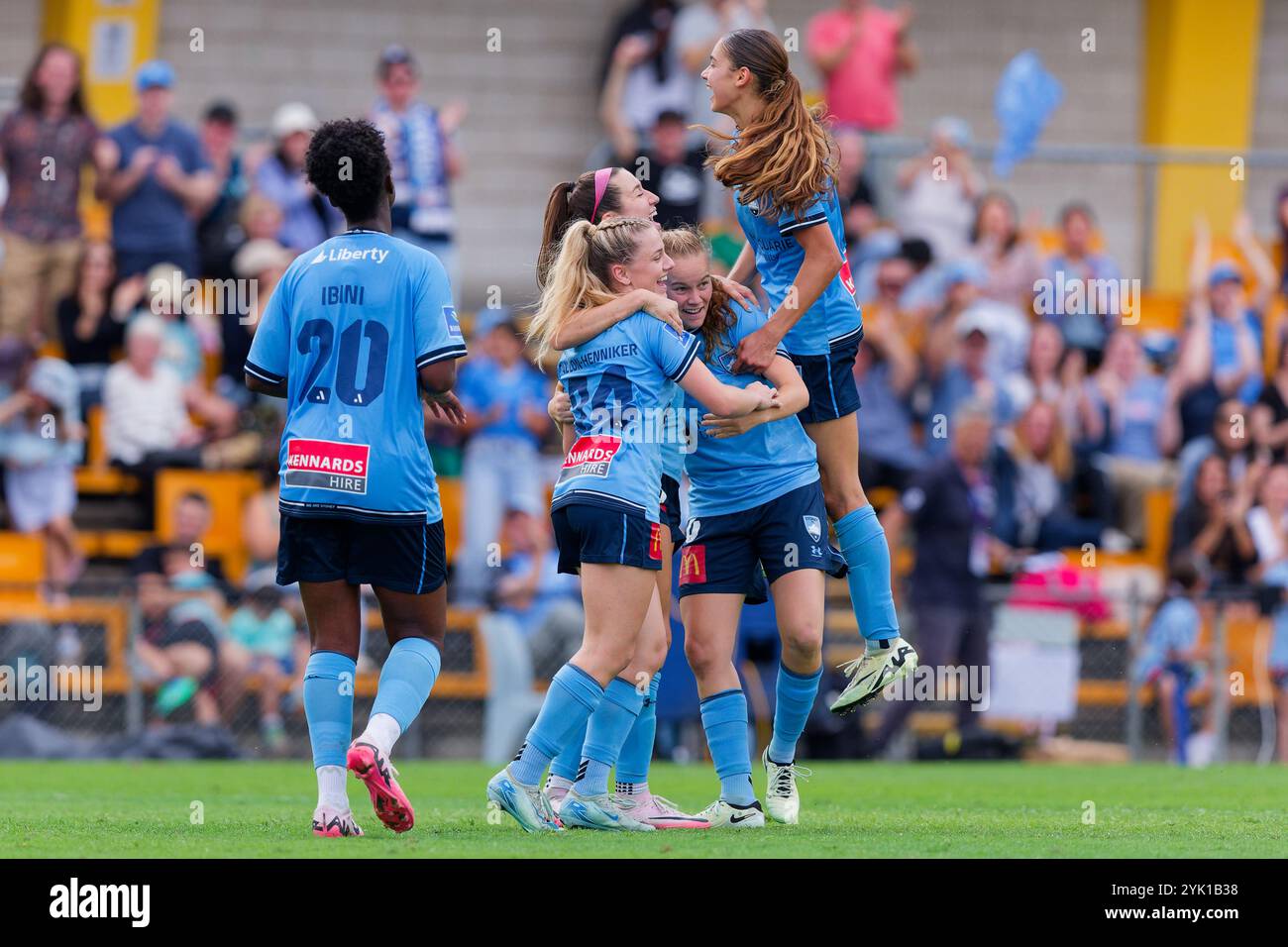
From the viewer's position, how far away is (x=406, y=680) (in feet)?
22.6

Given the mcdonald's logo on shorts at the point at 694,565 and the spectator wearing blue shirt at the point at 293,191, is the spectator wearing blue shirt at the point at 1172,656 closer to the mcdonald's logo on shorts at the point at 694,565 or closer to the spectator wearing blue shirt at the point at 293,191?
the spectator wearing blue shirt at the point at 293,191

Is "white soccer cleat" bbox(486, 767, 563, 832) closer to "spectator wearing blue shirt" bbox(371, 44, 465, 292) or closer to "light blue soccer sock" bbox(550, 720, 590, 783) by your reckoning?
"light blue soccer sock" bbox(550, 720, 590, 783)

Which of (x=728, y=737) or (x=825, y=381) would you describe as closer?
(x=728, y=737)

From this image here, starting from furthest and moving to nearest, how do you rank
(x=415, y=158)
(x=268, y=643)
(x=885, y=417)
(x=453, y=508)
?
(x=885, y=417)
(x=415, y=158)
(x=453, y=508)
(x=268, y=643)

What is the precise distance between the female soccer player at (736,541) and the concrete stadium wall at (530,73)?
11668 millimetres

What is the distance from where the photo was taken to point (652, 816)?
Result: 24.6 ft

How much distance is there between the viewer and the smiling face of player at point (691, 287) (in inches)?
296

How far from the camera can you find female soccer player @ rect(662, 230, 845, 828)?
7.62m

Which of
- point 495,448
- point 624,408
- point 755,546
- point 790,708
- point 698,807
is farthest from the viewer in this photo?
point 495,448

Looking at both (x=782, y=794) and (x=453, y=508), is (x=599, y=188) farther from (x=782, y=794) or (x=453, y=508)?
(x=453, y=508)

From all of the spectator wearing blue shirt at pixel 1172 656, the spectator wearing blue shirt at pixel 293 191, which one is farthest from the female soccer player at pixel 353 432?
the spectator wearing blue shirt at pixel 1172 656

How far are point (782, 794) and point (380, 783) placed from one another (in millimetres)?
2002

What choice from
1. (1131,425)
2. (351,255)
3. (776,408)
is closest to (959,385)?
(1131,425)
